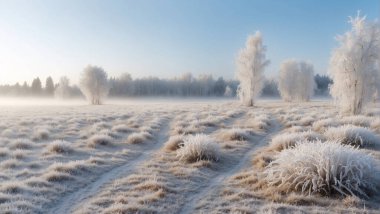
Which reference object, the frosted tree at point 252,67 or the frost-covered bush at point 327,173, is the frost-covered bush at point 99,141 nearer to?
the frost-covered bush at point 327,173

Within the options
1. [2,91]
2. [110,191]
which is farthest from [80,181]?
[2,91]

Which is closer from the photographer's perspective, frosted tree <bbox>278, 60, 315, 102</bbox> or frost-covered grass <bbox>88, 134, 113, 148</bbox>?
frost-covered grass <bbox>88, 134, 113, 148</bbox>

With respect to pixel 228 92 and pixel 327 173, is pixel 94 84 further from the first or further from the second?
pixel 327 173

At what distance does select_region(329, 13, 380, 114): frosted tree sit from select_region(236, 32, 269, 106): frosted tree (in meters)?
21.2

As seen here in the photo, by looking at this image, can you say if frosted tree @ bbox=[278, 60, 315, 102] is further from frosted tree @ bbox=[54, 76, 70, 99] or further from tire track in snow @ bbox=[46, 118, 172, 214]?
tire track in snow @ bbox=[46, 118, 172, 214]

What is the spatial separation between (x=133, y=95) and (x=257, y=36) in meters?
76.2

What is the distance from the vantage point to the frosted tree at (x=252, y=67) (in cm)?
5175

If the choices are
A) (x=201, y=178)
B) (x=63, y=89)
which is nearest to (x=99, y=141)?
(x=201, y=178)

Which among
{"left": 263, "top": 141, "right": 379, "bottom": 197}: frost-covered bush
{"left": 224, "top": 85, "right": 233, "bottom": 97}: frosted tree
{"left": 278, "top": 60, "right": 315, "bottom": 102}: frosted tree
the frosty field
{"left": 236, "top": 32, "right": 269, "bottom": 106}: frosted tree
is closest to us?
the frosty field

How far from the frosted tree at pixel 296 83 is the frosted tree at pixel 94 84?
3797 cm

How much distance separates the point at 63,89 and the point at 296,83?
66.4 m

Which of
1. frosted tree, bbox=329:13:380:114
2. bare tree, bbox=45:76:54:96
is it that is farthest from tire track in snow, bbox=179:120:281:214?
bare tree, bbox=45:76:54:96

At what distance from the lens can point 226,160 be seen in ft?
45.0

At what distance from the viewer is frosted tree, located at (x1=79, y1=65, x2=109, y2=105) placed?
256 ft
